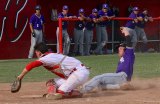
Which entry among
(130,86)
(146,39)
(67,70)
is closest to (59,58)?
(67,70)

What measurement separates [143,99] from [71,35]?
14.4m

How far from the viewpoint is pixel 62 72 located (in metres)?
9.70

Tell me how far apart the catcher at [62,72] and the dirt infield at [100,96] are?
0.20 metres

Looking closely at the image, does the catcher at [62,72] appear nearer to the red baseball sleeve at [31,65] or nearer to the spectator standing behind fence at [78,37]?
the red baseball sleeve at [31,65]

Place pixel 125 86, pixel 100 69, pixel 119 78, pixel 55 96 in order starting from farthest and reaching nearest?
pixel 100 69 → pixel 125 86 → pixel 119 78 → pixel 55 96

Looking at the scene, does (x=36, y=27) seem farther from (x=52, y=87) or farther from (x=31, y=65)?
(x=31, y=65)

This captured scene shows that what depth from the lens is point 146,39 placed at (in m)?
20.1

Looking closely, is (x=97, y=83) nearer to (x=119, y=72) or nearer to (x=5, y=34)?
(x=119, y=72)

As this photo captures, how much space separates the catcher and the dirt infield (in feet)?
0.64

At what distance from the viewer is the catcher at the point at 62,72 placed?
9367 millimetres

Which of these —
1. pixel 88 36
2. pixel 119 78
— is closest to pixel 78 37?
pixel 88 36

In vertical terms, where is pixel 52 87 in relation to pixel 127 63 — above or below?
below

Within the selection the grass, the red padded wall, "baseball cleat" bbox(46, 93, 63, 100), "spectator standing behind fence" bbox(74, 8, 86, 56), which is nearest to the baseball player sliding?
"baseball cleat" bbox(46, 93, 63, 100)

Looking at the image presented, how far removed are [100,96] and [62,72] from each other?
825 mm
